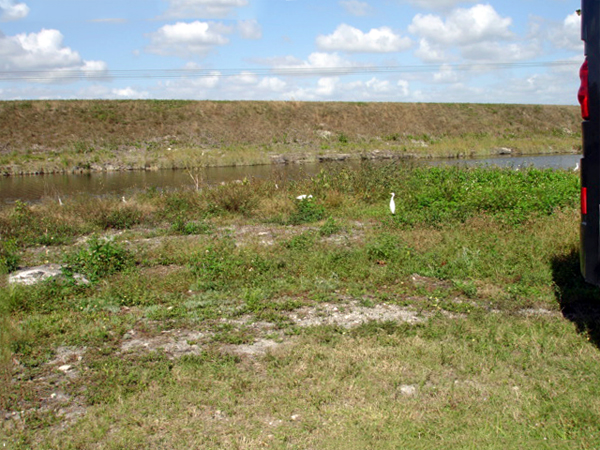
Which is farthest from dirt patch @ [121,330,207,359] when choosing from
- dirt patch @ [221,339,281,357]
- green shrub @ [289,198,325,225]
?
green shrub @ [289,198,325,225]

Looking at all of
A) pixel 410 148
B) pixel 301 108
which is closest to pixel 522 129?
pixel 410 148

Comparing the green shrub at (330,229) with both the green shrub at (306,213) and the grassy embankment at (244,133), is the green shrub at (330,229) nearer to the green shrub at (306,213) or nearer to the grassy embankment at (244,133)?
the green shrub at (306,213)

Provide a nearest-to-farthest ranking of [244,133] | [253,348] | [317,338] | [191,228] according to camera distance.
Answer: [253,348] < [317,338] < [191,228] < [244,133]

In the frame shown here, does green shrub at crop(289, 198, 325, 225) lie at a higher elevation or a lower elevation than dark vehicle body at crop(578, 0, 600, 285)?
lower

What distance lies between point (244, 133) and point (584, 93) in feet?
158

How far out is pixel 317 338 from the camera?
5.90m

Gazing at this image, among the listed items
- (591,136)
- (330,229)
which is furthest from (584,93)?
(330,229)

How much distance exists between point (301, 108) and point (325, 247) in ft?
171

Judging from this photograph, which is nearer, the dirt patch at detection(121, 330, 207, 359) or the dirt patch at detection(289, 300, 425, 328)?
the dirt patch at detection(121, 330, 207, 359)

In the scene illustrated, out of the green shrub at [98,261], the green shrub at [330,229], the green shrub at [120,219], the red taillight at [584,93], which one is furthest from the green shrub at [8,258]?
the red taillight at [584,93]

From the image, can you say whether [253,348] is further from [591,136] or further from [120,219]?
[120,219]

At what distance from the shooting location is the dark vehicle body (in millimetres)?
4812

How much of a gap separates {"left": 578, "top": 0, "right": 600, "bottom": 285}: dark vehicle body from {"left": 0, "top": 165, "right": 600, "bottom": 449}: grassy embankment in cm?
103

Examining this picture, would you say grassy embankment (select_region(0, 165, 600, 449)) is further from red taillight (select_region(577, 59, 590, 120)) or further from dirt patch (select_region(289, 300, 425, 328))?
red taillight (select_region(577, 59, 590, 120))
